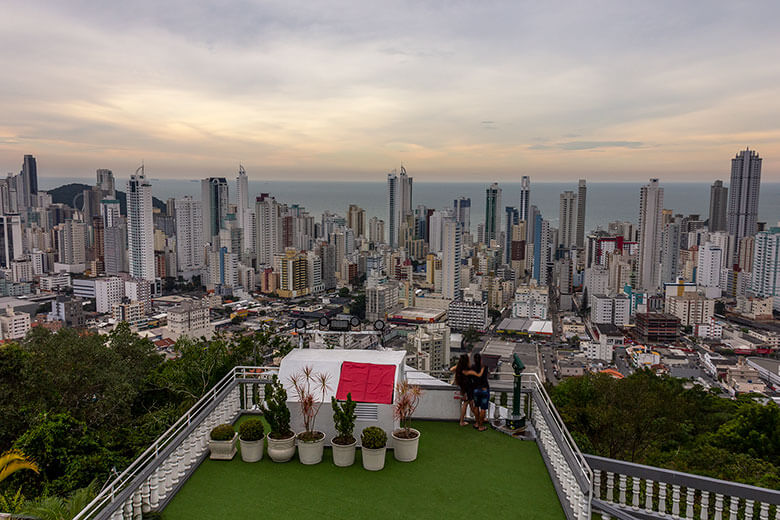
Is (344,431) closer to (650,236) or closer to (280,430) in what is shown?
(280,430)

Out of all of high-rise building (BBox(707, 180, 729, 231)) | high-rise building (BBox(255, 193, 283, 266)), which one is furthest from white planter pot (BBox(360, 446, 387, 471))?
high-rise building (BBox(707, 180, 729, 231))

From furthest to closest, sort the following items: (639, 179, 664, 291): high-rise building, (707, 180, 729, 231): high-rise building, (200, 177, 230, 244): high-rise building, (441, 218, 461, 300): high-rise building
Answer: (200, 177, 230, 244): high-rise building → (707, 180, 729, 231): high-rise building → (639, 179, 664, 291): high-rise building → (441, 218, 461, 300): high-rise building

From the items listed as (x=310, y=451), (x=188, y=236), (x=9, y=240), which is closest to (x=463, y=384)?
(x=310, y=451)

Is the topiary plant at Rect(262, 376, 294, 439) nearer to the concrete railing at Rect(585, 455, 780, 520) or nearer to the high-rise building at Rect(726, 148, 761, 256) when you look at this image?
the concrete railing at Rect(585, 455, 780, 520)

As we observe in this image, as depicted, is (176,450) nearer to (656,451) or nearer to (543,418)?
(543,418)

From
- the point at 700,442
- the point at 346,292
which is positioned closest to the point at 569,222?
the point at 346,292

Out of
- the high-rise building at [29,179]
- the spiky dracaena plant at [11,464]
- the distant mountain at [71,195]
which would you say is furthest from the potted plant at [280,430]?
the high-rise building at [29,179]
